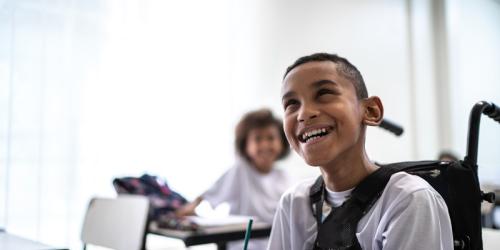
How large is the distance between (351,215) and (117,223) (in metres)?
0.87

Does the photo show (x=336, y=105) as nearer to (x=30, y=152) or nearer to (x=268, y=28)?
(x=30, y=152)

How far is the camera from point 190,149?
9.14 feet

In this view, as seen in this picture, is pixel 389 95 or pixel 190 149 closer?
pixel 190 149

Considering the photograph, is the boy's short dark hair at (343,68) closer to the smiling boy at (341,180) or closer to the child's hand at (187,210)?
the smiling boy at (341,180)

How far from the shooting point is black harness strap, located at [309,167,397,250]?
828 millimetres

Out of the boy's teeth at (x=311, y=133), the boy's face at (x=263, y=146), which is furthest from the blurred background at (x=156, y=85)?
the boy's teeth at (x=311, y=133)

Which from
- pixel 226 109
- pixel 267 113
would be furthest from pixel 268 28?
pixel 267 113

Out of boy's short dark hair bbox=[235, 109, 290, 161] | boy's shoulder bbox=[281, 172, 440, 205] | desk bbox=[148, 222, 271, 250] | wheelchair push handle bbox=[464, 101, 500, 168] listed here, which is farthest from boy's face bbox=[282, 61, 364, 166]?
boy's short dark hair bbox=[235, 109, 290, 161]

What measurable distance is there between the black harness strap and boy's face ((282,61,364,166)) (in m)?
0.08

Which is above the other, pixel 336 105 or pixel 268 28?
pixel 268 28

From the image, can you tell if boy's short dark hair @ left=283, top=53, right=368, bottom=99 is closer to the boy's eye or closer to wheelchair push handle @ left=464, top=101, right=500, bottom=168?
the boy's eye

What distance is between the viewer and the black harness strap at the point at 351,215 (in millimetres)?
Result: 828

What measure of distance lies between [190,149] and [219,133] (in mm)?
252

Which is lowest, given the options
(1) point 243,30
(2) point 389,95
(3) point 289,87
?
(3) point 289,87
